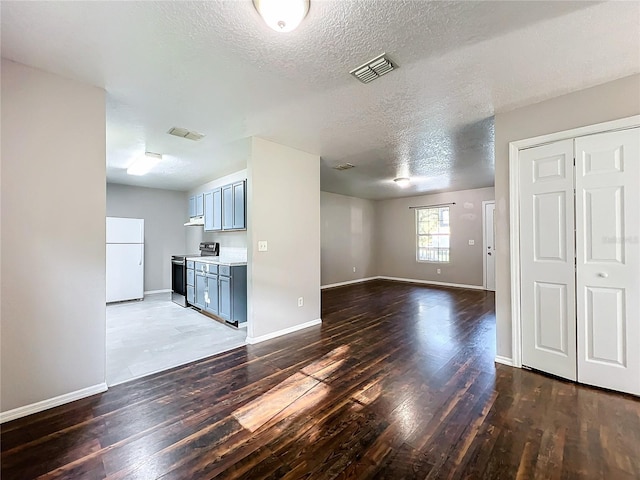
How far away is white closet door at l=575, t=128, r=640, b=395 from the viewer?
2119 mm

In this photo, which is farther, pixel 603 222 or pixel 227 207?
pixel 227 207

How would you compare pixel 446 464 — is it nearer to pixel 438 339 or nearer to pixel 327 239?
pixel 438 339

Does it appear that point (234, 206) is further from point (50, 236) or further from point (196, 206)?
point (50, 236)

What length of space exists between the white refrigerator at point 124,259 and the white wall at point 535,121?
6271 mm

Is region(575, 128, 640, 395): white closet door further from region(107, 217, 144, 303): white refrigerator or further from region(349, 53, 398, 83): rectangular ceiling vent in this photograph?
region(107, 217, 144, 303): white refrigerator

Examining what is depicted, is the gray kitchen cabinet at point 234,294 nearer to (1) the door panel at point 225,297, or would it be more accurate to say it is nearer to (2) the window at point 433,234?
(1) the door panel at point 225,297

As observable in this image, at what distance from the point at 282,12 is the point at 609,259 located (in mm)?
2977

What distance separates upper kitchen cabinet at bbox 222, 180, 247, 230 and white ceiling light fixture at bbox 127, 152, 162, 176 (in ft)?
3.77

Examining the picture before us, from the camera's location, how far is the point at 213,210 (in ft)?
17.6

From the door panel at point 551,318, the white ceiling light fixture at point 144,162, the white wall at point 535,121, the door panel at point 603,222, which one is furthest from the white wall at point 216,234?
the door panel at point 603,222

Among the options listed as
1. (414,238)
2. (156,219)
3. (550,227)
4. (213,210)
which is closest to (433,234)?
(414,238)

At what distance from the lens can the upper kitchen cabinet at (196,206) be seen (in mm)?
5875

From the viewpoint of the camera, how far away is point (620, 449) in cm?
159

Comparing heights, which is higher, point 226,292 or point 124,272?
point 124,272
